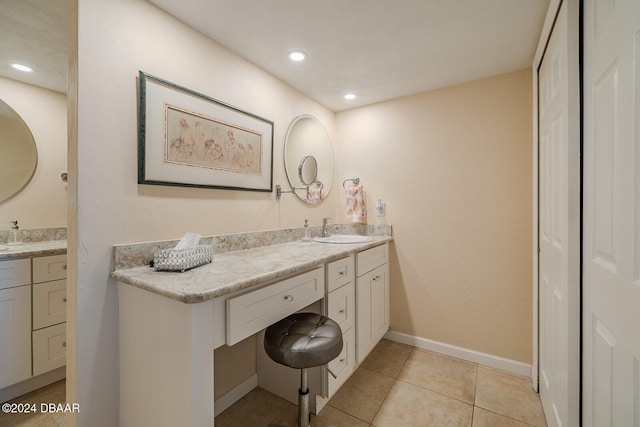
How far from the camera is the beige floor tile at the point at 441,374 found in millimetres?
1703

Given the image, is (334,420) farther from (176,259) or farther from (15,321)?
(15,321)

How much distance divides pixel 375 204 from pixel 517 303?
131 centimetres

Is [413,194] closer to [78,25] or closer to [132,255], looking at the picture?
[132,255]

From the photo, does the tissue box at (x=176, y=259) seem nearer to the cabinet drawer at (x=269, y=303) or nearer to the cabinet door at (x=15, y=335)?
the cabinet drawer at (x=269, y=303)

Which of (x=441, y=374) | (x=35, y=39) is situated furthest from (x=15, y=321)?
(x=441, y=374)

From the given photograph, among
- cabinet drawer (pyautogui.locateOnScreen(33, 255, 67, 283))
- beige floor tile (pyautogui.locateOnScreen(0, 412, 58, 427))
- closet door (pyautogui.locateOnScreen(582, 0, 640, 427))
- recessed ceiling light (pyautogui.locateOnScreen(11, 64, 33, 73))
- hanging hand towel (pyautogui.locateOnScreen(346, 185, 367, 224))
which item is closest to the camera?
closet door (pyautogui.locateOnScreen(582, 0, 640, 427))

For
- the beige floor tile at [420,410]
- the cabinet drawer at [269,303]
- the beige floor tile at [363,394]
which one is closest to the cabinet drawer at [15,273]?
the cabinet drawer at [269,303]

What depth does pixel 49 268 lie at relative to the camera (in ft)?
5.51

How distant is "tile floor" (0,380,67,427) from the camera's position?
142 centimetres

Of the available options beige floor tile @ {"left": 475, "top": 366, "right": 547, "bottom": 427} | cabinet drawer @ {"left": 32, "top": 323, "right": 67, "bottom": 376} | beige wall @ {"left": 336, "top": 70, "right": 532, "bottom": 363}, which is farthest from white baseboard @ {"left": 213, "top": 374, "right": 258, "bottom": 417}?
beige floor tile @ {"left": 475, "top": 366, "right": 547, "bottom": 427}

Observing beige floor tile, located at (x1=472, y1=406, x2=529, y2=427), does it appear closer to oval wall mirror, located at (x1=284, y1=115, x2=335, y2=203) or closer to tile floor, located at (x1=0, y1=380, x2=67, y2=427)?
oval wall mirror, located at (x1=284, y1=115, x2=335, y2=203)

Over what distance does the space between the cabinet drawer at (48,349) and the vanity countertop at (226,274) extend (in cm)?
120

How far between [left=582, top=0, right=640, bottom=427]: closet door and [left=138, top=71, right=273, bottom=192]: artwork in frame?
1.64 m

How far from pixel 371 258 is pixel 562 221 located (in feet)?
3.62
